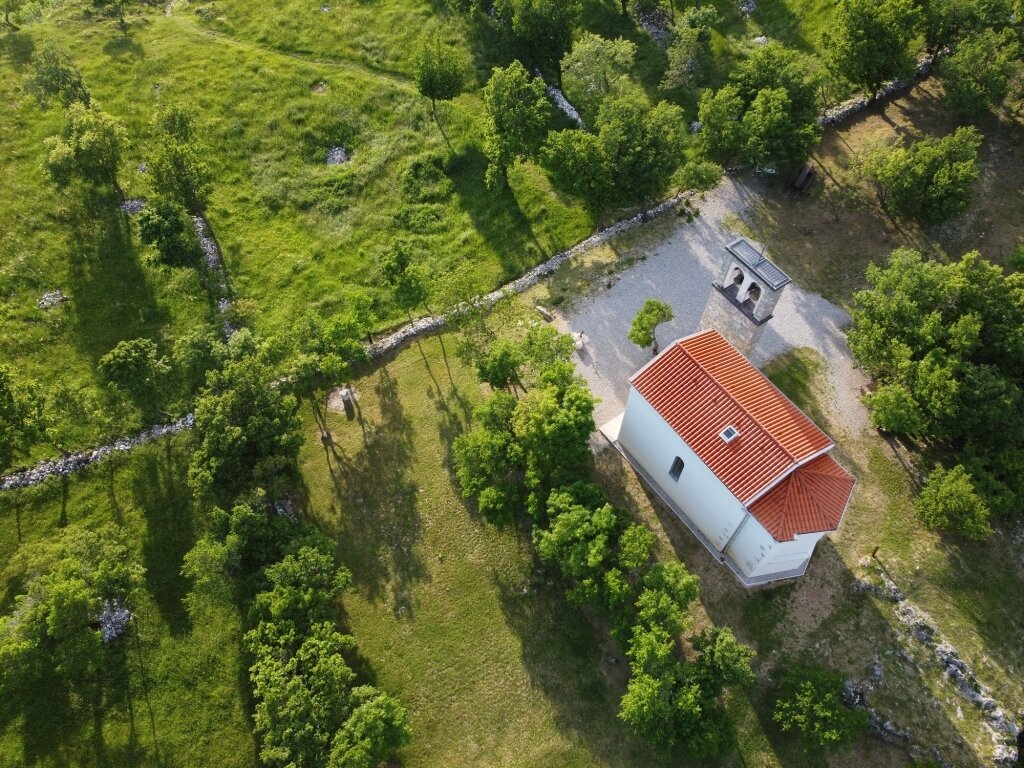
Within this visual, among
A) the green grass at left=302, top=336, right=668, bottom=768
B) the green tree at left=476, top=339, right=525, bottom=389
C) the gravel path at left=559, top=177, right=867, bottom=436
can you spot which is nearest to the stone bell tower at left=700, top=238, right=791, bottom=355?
the gravel path at left=559, top=177, right=867, bottom=436

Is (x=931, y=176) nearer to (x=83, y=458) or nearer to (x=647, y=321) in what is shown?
(x=647, y=321)

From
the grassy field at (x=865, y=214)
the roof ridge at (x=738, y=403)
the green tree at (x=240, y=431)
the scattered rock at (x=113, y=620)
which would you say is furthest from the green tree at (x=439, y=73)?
the scattered rock at (x=113, y=620)

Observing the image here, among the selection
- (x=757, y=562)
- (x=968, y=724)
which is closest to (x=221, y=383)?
(x=757, y=562)

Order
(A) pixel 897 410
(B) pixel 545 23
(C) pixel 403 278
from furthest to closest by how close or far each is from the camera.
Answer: (B) pixel 545 23
(C) pixel 403 278
(A) pixel 897 410

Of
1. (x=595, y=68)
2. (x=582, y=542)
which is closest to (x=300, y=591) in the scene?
(x=582, y=542)

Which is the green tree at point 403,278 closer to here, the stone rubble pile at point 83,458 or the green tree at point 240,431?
the green tree at point 240,431

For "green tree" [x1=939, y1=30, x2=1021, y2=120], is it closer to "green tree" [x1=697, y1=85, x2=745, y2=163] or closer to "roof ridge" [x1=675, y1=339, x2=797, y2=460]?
"green tree" [x1=697, y1=85, x2=745, y2=163]
